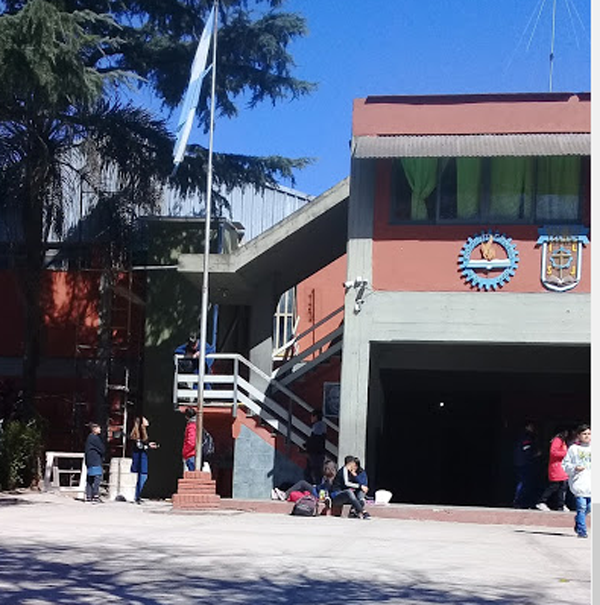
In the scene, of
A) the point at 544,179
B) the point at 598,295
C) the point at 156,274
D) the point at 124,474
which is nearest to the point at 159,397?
the point at 156,274

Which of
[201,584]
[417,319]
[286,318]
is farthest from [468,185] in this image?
[201,584]

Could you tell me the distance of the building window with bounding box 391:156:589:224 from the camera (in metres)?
20.8

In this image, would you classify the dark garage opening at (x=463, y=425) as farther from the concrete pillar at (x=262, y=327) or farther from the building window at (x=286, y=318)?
the building window at (x=286, y=318)

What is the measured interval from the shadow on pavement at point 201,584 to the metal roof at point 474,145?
10.8 metres

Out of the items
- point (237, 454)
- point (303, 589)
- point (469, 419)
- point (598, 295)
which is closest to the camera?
→ point (598, 295)

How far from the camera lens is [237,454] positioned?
22.2 metres

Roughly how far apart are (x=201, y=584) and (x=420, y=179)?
13182mm

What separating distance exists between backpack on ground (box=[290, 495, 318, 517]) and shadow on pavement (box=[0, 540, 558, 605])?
7738 millimetres

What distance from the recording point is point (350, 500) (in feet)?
62.2

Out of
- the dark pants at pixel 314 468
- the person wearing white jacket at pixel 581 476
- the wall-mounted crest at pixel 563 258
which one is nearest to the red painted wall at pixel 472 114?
the wall-mounted crest at pixel 563 258

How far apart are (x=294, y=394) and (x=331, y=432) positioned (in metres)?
1.13

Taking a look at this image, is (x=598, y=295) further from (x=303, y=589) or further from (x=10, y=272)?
(x=10, y=272)

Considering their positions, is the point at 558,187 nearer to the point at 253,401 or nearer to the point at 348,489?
the point at 348,489

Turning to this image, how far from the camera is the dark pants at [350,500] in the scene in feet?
61.9
